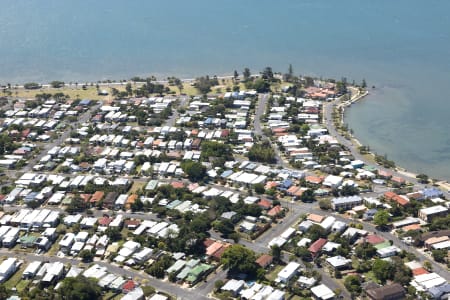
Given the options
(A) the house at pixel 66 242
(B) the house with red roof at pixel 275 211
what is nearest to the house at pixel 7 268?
(A) the house at pixel 66 242

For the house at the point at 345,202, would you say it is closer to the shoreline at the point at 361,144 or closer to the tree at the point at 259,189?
the tree at the point at 259,189

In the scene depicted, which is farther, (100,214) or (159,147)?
(159,147)

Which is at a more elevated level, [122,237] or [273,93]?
[273,93]

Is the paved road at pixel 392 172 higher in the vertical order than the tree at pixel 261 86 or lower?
lower

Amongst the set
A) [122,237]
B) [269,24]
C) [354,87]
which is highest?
[269,24]

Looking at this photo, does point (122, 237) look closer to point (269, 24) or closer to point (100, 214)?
point (100, 214)

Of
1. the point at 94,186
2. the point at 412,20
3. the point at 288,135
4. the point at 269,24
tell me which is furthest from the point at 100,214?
the point at 412,20

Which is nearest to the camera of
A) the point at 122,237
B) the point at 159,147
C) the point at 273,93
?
the point at 122,237

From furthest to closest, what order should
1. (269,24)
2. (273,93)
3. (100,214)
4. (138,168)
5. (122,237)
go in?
(269,24) → (273,93) → (138,168) → (100,214) → (122,237)
